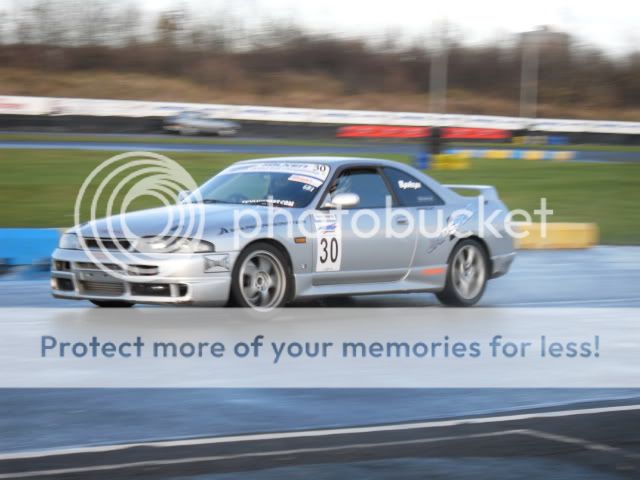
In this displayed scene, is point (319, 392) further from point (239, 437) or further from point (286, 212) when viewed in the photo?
point (286, 212)

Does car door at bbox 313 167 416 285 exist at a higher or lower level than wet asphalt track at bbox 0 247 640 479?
higher

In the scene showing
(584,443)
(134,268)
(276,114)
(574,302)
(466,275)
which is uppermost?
(276,114)

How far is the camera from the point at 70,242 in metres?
9.43

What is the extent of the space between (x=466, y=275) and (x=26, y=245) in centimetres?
542

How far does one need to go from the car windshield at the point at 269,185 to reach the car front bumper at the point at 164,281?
1.06 meters

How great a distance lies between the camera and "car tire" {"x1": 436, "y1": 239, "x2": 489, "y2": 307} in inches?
424

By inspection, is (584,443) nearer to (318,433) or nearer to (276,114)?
(318,433)

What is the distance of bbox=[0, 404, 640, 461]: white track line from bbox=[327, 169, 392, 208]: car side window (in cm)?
437

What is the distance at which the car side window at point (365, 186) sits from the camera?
33.4 feet

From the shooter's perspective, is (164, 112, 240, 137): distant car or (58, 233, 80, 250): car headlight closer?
(58, 233, 80, 250): car headlight

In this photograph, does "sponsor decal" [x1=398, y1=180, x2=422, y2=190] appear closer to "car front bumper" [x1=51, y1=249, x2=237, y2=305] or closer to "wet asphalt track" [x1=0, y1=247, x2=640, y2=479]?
"car front bumper" [x1=51, y1=249, x2=237, y2=305]

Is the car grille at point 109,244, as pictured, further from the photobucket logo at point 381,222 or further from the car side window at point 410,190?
the car side window at point 410,190

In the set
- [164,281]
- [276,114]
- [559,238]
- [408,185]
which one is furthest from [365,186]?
[276,114]

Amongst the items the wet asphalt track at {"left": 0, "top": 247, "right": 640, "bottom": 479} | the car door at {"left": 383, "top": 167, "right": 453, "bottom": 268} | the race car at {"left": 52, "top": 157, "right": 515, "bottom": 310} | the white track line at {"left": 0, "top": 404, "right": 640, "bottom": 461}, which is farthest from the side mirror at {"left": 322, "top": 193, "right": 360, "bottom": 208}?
the white track line at {"left": 0, "top": 404, "right": 640, "bottom": 461}
